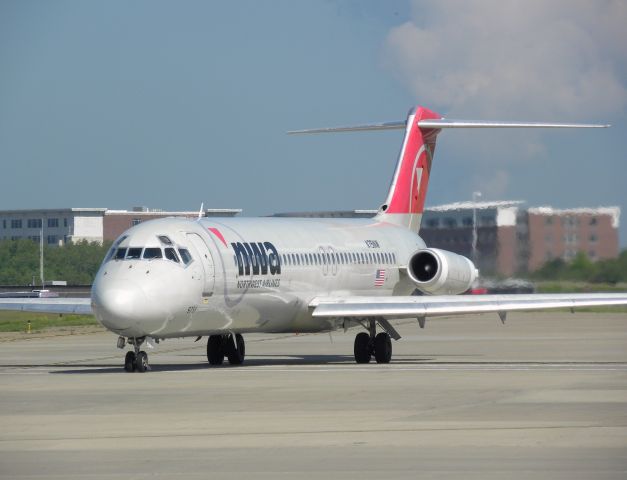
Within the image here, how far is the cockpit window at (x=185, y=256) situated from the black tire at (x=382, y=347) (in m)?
5.36

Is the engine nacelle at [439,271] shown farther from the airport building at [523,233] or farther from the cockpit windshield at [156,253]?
the cockpit windshield at [156,253]

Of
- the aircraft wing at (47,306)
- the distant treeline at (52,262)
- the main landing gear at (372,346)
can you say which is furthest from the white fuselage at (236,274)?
the distant treeline at (52,262)

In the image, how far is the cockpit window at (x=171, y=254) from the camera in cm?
2769

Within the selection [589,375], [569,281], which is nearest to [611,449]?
[589,375]

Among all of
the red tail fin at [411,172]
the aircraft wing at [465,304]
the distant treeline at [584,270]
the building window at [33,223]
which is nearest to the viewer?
the aircraft wing at [465,304]

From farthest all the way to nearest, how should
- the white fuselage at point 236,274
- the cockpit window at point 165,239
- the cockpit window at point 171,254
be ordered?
the cockpit window at point 165,239 → the cockpit window at point 171,254 → the white fuselage at point 236,274

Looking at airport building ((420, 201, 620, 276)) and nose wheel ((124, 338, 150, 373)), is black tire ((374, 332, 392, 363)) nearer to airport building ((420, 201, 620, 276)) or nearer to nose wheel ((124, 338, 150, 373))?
nose wheel ((124, 338, 150, 373))

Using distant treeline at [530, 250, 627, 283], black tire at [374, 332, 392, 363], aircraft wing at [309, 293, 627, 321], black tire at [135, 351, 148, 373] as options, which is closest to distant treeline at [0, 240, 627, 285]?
distant treeline at [530, 250, 627, 283]

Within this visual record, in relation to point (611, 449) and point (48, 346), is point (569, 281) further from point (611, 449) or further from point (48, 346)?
point (611, 449)

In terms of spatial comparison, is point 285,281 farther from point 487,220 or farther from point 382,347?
point 487,220

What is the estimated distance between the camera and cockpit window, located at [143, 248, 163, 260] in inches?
1085

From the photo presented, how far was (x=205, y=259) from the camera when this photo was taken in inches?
1120

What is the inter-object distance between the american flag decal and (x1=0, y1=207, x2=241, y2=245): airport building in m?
92.5

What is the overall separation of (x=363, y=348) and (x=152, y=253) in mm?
6104
